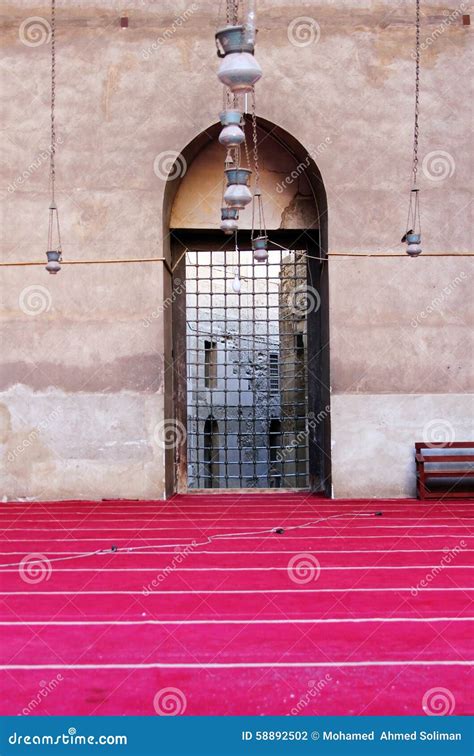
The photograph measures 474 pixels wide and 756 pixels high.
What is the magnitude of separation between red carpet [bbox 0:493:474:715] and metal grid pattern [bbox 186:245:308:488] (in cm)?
337

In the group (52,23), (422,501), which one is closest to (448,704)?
(422,501)

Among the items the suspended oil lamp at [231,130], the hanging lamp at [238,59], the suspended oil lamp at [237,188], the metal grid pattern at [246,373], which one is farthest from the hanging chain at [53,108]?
the hanging lamp at [238,59]

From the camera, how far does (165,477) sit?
9766mm

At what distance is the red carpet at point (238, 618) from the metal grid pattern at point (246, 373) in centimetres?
337

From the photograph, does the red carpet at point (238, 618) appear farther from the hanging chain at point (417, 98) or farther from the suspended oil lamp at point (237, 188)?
the hanging chain at point (417, 98)

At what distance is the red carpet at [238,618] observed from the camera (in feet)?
10.9

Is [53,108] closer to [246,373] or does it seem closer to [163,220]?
[163,220]

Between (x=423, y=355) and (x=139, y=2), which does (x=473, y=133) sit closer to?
(x=423, y=355)

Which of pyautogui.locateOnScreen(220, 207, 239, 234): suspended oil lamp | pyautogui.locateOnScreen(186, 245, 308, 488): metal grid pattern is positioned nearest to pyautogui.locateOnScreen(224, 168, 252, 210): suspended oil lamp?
pyautogui.locateOnScreen(220, 207, 239, 234): suspended oil lamp

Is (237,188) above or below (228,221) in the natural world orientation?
below

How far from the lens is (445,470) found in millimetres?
9562

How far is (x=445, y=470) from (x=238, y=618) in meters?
5.50

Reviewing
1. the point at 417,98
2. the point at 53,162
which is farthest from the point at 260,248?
the point at 53,162

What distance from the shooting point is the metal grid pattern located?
1109cm
